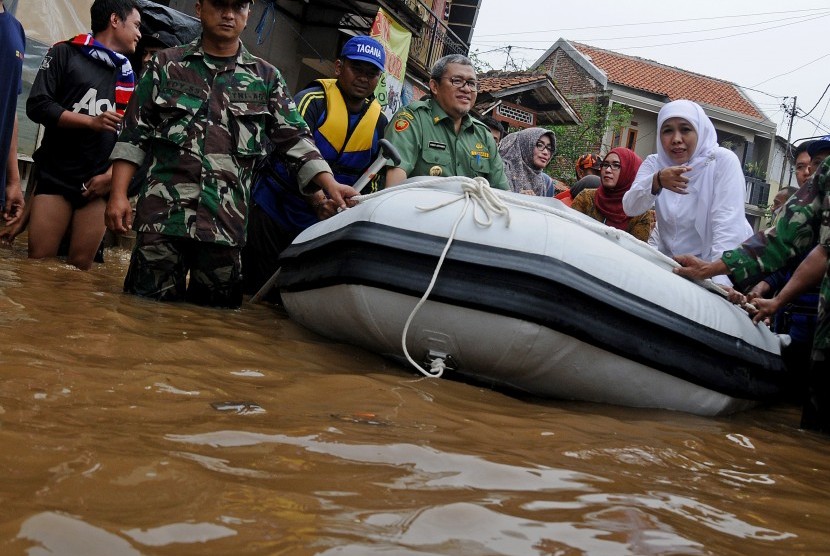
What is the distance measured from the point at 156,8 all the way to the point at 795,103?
37046 millimetres

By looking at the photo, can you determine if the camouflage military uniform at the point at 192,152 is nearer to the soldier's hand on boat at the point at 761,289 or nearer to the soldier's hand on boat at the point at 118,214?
the soldier's hand on boat at the point at 118,214

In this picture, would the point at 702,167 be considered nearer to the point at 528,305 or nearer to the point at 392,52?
the point at 528,305

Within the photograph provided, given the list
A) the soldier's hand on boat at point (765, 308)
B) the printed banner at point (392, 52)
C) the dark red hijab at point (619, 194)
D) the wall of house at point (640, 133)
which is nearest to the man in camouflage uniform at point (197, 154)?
the soldier's hand on boat at point (765, 308)

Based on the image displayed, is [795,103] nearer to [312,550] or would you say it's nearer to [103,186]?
[103,186]

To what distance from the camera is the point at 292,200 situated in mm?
5109

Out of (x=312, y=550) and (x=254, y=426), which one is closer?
(x=312, y=550)

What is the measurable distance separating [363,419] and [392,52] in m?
12.6

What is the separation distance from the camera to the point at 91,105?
4.87 metres

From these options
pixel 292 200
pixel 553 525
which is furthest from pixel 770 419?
pixel 292 200

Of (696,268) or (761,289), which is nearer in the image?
(696,268)

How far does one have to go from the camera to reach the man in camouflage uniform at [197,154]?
3826mm

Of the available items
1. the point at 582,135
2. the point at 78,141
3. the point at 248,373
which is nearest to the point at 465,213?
the point at 248,373

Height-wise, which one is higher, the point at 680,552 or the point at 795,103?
the point at 795,103

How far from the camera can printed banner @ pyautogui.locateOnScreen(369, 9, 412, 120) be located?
44.2 ft
